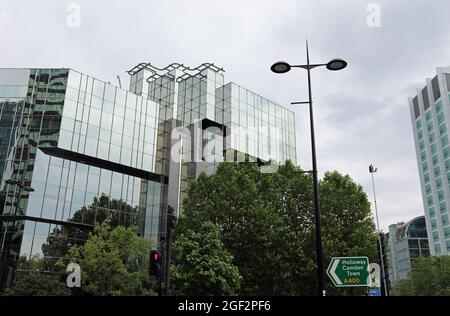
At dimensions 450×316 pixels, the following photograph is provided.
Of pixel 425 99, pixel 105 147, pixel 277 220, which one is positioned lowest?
pixel 277 220

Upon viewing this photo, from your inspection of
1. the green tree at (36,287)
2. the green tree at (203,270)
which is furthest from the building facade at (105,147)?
the green tree at (203,270)

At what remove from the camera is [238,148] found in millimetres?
54094

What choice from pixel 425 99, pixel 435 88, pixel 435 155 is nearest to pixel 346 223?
pixel 435 155

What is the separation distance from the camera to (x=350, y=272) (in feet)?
40.0

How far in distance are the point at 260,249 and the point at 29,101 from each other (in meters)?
32.7

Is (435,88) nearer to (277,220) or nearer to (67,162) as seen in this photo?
(277,220)

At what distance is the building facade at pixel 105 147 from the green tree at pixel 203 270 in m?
19.0

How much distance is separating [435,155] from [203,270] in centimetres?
9671

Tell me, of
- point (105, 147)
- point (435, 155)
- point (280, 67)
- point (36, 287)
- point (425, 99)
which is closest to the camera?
point (280, 67)

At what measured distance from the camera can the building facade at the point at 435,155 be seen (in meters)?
98.9

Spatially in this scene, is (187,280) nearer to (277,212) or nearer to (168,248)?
(277,212)

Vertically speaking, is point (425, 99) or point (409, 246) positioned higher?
point (425, 99)

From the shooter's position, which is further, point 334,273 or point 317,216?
point 317,216
